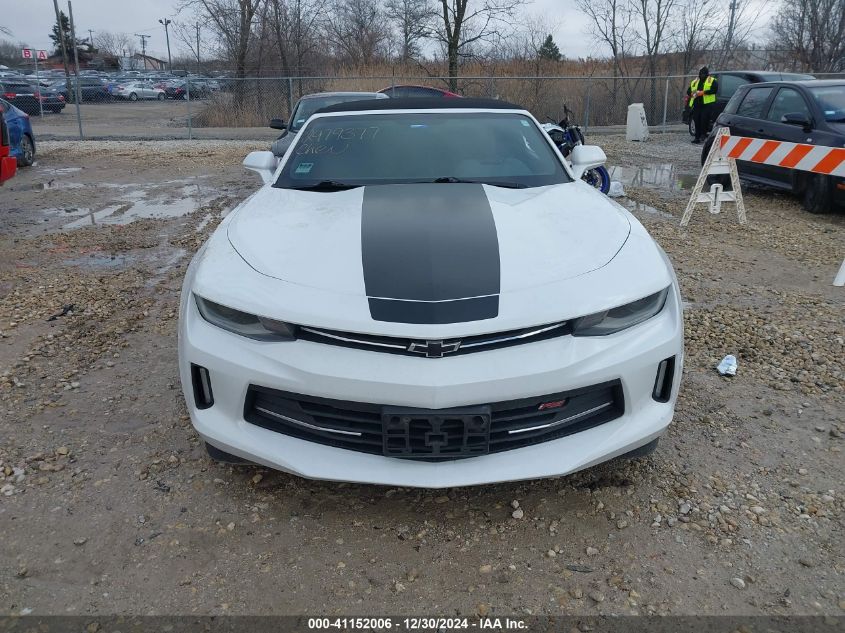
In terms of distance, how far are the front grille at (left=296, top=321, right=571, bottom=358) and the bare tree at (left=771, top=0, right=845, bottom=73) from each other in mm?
29530

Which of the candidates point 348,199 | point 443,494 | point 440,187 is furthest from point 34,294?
point 443,494

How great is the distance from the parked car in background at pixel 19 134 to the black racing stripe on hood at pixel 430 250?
10881 mm

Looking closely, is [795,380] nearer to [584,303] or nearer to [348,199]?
[584,303]

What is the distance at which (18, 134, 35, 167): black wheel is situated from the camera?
12375 millimetres

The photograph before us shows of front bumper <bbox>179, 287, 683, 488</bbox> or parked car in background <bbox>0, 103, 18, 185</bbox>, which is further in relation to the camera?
parked car in background <bbox>0, 103, 18, 185</bbox>

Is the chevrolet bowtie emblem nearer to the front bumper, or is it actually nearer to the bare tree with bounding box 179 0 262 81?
the front bumper

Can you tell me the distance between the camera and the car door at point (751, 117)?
9453 mm

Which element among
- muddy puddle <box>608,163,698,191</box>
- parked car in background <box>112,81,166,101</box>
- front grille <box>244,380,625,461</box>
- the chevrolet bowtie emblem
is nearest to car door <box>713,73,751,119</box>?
muddy puddle <box>608,163,698,191</box>

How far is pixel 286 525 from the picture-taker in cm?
264

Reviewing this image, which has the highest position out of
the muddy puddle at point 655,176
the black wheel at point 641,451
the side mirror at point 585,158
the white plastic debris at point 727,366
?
the side mirror at point 585,158

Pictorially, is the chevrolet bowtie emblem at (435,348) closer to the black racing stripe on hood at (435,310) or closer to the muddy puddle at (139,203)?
the black racing stripe on hood at (435,310)

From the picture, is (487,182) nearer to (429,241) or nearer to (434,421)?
(429,241)

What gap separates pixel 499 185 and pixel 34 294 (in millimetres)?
3865

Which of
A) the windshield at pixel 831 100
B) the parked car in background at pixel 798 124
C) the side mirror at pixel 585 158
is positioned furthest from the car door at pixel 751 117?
the side mirror at pixel 585 158
